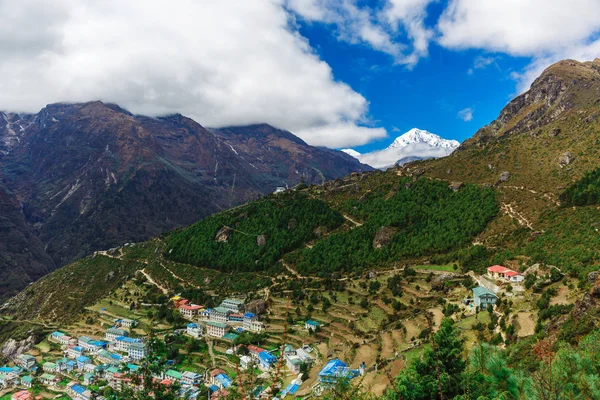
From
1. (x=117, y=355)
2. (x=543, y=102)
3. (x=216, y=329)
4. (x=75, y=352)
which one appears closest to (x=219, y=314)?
(x=216, y=329)

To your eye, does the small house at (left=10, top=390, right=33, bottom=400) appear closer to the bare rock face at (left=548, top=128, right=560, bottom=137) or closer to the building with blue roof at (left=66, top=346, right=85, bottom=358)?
the building with blue roof at (left=66, top=346, right=85, bottom=358)

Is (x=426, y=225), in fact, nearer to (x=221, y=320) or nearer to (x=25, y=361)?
(x=221, y=320)

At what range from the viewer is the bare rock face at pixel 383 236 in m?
69.1

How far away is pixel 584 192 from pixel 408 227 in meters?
27.1

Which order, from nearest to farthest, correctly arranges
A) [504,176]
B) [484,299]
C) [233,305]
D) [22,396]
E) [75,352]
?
[484,299] < [22,396] < [75,352] < [233,305] < [504,176]

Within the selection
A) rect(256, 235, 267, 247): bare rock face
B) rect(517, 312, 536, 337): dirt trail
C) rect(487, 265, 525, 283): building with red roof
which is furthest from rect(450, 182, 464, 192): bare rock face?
rect(517, 312, 536, 337): dirt trail

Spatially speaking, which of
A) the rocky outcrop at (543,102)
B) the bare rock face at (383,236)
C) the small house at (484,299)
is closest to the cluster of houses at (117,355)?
the small house at (484,299)

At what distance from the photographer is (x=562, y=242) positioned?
47.3m

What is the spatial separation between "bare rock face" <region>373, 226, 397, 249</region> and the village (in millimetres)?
21882

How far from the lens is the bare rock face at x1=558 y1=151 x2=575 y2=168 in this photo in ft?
227

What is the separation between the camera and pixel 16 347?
71.4 m

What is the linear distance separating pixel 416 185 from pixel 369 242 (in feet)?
69.6

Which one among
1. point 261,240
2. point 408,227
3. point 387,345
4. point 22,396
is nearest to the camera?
point 387,345

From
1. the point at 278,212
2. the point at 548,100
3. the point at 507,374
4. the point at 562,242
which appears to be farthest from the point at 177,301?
the point at 548,100
